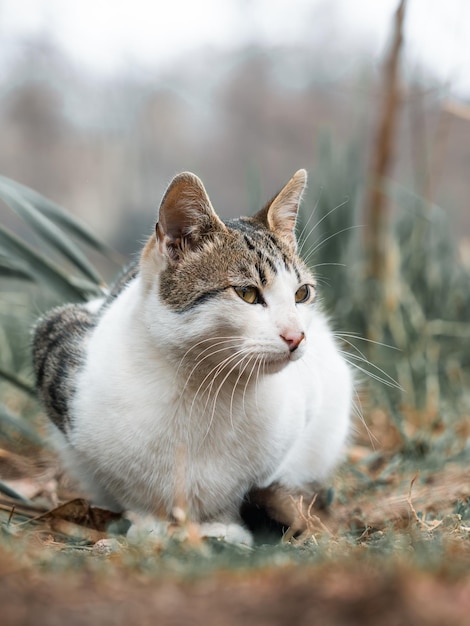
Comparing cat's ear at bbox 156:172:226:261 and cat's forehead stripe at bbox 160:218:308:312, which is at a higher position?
cat's ear at bbox 156:172:226:261

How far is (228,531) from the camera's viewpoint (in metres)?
1.58

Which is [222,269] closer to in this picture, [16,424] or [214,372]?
[214,372]

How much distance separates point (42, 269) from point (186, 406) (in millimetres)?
775

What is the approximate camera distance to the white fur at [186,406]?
1450mm

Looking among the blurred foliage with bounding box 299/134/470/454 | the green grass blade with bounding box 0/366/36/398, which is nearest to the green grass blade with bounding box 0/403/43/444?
the green grass blade with bounding box 0/366/36/398

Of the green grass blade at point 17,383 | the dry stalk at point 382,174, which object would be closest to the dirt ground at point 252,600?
the green grass blade at point 17,383

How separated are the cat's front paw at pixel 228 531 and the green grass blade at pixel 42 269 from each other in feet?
2.68

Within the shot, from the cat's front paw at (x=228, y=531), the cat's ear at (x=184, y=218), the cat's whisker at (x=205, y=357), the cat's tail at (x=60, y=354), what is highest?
the cat's ear at (x=184, y=218)

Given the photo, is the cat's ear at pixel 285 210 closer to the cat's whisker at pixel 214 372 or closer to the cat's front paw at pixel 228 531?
the cat's whisker at pixel 214 372

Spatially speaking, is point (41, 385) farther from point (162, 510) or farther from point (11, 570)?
point (11, 570)

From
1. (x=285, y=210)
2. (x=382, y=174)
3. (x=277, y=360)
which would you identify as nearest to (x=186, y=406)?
(x=277, y=360)

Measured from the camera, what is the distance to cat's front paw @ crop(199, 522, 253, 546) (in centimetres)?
156

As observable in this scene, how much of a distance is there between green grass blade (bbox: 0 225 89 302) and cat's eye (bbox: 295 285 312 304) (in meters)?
0.78

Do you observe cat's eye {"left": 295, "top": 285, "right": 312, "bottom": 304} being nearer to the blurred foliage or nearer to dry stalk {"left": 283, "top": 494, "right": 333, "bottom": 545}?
dry stalk {"left": 283, "top": 494, "right": 333, "bottom": 545}
